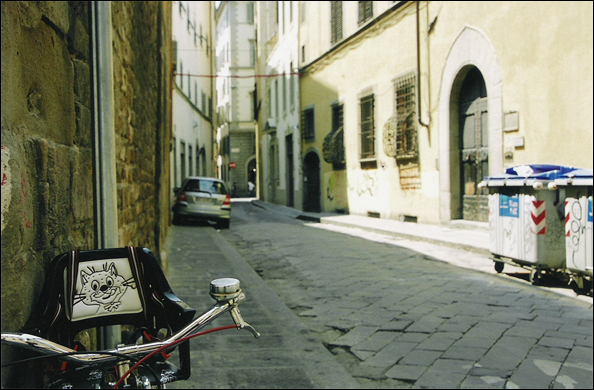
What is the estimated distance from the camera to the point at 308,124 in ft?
75.9

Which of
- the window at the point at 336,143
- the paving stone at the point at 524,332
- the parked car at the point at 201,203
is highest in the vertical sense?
the window at the point at 336,143

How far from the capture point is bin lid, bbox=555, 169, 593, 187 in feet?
20.0

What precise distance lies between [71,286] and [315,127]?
2148 centimetres

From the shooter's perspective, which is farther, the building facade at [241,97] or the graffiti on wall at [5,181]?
the building facade at [241,97]

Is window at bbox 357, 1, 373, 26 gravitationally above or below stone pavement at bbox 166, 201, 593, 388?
above

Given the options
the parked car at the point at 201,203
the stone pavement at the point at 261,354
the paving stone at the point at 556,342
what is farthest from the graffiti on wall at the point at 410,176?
the paving stone at the point at 556,342

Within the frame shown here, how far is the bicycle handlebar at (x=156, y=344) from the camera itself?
2.36 ft

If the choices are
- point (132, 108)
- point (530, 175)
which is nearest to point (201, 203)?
point (530, 175)

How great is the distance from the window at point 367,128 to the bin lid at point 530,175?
9.71 meters

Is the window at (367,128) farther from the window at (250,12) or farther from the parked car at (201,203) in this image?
the window at (250,12)

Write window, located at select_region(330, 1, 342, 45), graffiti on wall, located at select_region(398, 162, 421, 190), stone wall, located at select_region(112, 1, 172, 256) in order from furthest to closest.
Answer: window, located at select_region(330, 1, 342, 45), graffiti on wall, located at select_region(398, 162, 421, 190), stone wall, located at select_region(112, 1, 172, 256)

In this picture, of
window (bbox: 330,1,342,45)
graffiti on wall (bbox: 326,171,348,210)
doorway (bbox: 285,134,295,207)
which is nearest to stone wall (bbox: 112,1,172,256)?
graffiti on wall (bbox: 326,171,348,210)

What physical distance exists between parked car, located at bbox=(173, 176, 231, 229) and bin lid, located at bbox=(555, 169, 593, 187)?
10.3 meters

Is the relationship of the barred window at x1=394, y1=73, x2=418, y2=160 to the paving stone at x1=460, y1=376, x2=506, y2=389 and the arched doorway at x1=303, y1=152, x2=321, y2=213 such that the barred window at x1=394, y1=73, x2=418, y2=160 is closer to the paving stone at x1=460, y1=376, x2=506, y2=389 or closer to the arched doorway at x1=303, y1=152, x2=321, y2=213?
the arched doorway at x1=303, y1=152, x2=321, y2=213
